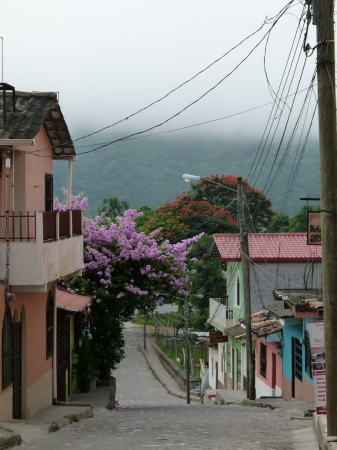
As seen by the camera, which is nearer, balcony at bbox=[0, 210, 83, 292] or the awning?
balcony at bbox=[0, 210, 83, 292]

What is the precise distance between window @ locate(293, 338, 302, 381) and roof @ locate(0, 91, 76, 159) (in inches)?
361

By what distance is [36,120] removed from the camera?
1455cm

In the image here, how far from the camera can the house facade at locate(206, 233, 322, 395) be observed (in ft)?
109

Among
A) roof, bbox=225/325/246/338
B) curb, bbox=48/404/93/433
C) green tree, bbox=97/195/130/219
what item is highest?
green tree, bbox=97/195/130/219

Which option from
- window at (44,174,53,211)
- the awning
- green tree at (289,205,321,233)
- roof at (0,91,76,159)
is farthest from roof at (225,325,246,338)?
green tree at (289,205,321,233)

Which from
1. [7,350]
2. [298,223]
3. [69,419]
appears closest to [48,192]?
[7,350]

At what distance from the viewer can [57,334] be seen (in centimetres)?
2009

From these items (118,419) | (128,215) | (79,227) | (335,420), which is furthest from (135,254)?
(335,420)

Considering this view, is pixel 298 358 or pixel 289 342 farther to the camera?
pixel 289 342

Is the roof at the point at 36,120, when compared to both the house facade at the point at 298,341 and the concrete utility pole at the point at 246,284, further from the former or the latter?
the concrete utility pole at the point at 246,284

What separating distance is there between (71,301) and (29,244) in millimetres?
6541

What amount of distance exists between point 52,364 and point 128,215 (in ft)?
23.5

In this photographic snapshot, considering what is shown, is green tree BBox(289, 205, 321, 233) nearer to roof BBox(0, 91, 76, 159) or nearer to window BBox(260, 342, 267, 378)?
window BBox(260, 342, 267, 378)

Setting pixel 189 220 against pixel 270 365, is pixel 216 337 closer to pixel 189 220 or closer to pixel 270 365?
pixel 270 365
